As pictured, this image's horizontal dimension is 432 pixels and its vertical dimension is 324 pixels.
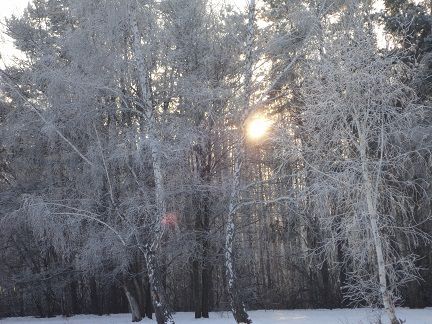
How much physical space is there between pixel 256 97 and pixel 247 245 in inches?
315

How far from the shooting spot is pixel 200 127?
1450cm

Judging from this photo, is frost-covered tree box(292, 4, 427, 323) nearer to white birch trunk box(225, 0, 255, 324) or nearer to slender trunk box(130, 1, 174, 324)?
white birch trunk box(225, 0, 255, 324)

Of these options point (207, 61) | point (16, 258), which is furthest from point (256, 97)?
point (16, 258)

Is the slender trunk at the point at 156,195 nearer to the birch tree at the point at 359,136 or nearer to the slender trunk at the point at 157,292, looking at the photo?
the slender trunk at the point at 157,292

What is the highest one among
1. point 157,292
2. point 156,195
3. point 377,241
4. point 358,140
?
point 358,140

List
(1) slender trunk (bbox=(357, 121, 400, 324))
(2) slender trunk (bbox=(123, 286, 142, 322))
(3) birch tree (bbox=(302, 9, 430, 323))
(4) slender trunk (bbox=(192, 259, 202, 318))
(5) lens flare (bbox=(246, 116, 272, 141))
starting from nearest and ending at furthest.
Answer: (1) slender trunk (bbox=(357, 121, 400, 324)) → (3) birch tree (bbox=(302, 9, 430, 323)) → (5) lens flare (bbox=(246, 116, 272, 141)) → (4) slender trunk (bbox=(192, 259, 202, 318)) → (2) slender trunk (bbox=(123, 286, 142, 322))

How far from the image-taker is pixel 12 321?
22.7m

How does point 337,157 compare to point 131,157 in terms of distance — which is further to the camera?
point 131,157

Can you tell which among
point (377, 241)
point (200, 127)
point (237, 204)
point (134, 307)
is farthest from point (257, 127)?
point (134, 307)

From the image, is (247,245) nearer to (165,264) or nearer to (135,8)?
(165,264)

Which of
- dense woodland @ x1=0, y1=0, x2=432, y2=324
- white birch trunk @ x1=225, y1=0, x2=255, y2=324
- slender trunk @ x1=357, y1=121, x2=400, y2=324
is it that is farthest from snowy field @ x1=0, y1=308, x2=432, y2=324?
slender trunk @ x1=357, y1=121, x2=400, y2=324

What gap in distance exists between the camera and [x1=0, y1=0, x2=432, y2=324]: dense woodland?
407 inches

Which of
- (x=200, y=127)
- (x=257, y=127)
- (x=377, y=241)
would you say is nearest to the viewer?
(x=377, y=241)

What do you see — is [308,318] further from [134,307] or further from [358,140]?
[358,140]
